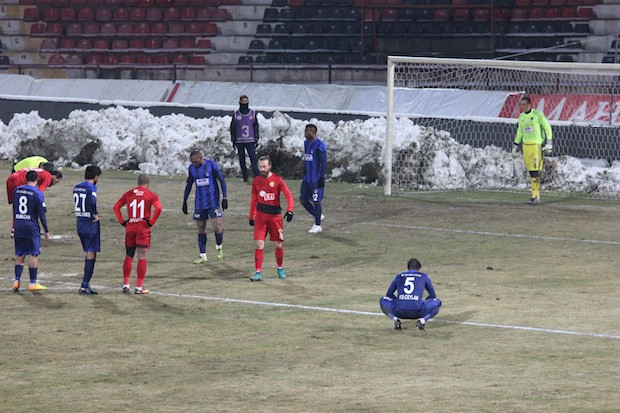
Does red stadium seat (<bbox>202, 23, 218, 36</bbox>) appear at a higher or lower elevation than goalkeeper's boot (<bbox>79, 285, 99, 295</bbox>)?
higher

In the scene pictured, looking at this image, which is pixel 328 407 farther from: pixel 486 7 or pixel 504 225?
pixel 486 7

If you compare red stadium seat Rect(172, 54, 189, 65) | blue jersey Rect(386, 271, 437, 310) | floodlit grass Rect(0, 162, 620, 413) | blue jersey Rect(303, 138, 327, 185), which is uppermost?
red stadium seat Rect(172, 54, 189, 65)

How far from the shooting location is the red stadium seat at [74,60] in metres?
44.7

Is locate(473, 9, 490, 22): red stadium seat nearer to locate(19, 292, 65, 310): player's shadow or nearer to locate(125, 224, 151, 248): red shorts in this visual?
locate(125, 224, 151, 248): red shorts

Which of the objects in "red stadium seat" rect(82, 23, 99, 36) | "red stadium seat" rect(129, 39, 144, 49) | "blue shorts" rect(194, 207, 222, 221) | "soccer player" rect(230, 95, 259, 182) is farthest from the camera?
"red stadium seat" rect(82, 23, 99, 36)

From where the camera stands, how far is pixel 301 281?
17906mm

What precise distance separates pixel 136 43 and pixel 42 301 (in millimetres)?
29018

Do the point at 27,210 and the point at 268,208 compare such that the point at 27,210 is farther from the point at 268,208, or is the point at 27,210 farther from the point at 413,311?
the point at 413,311

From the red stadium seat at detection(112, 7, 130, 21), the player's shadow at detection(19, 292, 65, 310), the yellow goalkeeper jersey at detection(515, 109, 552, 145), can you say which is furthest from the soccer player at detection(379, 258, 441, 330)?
the red stadium seat at detection(112, 7, 130, 21)

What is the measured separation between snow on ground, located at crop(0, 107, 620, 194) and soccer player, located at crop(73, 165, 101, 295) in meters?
13.1

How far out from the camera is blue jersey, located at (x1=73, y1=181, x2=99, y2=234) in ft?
54.8

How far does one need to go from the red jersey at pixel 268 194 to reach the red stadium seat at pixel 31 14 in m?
31.2

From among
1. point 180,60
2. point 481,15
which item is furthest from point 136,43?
point 481,15

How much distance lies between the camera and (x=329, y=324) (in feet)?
48.8
